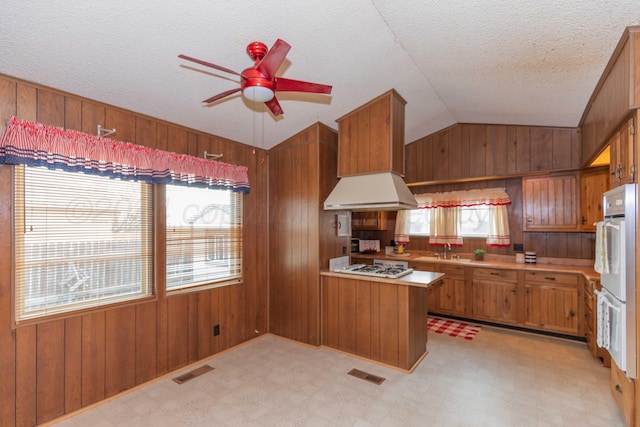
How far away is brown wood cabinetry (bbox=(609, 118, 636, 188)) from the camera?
1.98 meters

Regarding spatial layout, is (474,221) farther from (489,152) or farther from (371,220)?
(371,220)

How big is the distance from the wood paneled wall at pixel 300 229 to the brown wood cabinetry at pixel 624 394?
2649 mm

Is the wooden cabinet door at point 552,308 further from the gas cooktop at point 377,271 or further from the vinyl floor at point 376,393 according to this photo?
the gas cooktop at point 377,271

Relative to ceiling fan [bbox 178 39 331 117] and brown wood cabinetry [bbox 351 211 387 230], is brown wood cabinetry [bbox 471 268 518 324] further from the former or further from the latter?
ceiling fan [bbox 178 39 331 117]

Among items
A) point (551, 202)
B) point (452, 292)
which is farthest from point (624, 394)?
point (551, 202)

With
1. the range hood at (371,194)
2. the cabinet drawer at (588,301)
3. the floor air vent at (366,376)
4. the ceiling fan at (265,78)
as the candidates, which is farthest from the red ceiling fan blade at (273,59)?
the cabinet drawer at (588,301)

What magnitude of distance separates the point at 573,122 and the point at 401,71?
2.46 m

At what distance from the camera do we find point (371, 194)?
10.7ft

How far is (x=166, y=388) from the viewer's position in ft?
8.96

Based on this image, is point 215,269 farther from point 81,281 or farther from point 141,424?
point 141,424

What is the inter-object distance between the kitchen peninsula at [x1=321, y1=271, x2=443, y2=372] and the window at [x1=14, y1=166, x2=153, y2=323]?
79.0 inches

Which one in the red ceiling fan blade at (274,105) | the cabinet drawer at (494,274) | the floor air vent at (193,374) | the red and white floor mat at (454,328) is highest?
the red ceiling fan blade at (274,105)

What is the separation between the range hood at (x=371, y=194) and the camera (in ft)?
10.3

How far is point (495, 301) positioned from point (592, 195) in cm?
180
